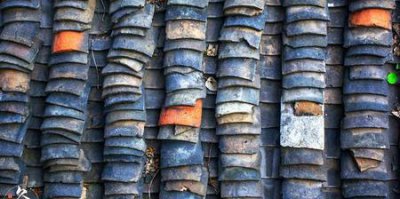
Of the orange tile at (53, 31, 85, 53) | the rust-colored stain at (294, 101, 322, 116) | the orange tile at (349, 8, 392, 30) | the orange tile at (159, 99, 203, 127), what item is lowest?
the orange tile at (159, 99, 203, 127)

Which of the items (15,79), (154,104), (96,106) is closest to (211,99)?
(154,104)

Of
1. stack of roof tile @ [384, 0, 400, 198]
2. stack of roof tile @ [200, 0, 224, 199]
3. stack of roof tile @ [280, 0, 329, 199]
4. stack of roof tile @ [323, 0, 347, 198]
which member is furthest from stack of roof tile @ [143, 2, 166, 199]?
stack of roof tile @ [384, 0, 400, 198]

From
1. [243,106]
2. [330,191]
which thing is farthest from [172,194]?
[330,191]

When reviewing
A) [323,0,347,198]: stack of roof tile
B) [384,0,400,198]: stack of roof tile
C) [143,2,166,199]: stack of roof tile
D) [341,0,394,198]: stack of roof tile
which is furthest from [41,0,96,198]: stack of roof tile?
[384,0,400,198]: stack of roof tile

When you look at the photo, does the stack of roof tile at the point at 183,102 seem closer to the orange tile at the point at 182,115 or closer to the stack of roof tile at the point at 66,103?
the orange tile at the point at 182,115

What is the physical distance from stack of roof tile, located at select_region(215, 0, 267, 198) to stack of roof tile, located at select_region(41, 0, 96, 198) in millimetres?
770

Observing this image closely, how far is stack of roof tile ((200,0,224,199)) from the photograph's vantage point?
3.09 metres

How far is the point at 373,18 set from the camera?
3.08 metres

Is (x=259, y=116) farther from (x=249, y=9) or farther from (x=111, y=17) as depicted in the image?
(x=111, y=17)

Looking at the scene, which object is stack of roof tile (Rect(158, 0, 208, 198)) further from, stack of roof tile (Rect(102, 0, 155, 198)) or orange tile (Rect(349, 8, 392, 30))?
orange tile (Rect(349, 8, 392, 30))

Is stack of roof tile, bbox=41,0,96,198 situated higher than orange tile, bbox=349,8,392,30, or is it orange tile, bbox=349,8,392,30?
orange tile, bbox=349,8,392,30

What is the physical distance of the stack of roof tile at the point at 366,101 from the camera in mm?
3016

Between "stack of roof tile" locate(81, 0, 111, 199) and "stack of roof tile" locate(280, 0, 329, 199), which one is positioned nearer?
"stack of roof tile" locate(280, 0, 329, 199)

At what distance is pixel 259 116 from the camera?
3100mm
